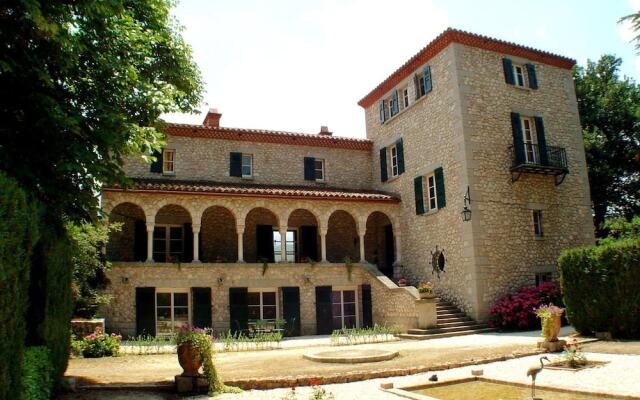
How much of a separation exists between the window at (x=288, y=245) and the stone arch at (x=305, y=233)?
11 centimetres

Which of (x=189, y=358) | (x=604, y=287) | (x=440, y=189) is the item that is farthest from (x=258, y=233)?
(x=189, y=358)

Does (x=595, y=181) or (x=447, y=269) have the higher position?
(x=595, y=181)

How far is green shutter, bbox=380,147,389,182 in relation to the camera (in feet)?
76.4

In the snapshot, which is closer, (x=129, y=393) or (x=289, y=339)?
(x=129, y=393)

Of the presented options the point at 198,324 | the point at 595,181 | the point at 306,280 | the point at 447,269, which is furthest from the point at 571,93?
the point at 198,324

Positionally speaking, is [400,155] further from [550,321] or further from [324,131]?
[550,321]

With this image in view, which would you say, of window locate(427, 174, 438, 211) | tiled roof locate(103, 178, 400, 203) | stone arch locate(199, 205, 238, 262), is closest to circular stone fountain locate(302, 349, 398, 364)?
tiled roof locate(103, 178, 400, 203)

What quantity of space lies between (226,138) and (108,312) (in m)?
8.94

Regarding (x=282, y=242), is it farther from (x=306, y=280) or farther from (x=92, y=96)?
(x=92, y=96)

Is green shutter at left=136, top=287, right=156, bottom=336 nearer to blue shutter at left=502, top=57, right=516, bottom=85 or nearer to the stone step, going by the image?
the stone step

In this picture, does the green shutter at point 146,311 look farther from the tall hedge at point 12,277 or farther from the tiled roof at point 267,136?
the tall hedge at point 12,277

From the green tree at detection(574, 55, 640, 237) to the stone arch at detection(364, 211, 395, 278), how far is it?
10.3 m

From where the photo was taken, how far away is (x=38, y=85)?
759 cm

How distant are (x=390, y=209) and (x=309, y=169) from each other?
432 centimetres
